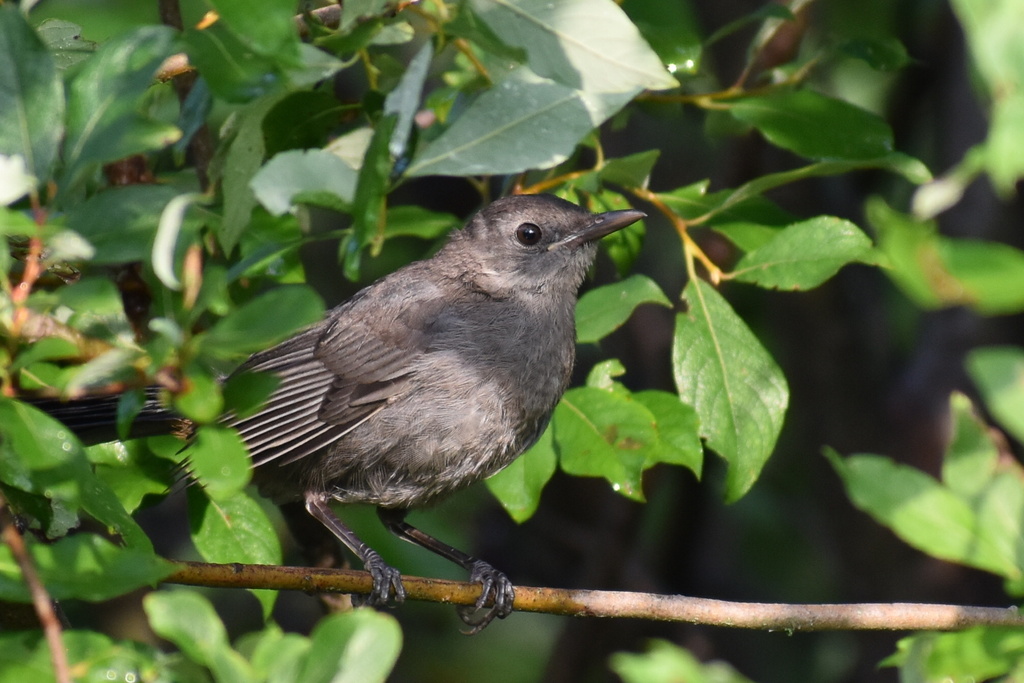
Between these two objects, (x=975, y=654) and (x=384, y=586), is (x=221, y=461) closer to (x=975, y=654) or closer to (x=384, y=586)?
(x=975, y=654)

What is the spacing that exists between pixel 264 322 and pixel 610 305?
70.4 inches

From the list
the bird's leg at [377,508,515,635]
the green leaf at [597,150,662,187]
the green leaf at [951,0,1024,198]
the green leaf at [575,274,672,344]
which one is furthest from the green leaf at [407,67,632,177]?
the bird's leg at [377,508,515,635]

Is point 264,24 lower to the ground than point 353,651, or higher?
higher

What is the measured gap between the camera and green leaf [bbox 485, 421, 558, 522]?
332 cm

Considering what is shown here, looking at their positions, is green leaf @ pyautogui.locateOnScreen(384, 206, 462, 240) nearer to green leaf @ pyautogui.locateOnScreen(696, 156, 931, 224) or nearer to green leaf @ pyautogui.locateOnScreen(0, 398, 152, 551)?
green leaf @ pyautogui.locateOnScreen(696, 156, 931, 224)

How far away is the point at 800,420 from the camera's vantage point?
6652 mm

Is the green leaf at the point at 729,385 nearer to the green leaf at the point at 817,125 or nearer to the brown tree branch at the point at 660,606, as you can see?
the brown tree branch at the point at 660,606

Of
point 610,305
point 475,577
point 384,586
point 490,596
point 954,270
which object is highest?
point 954,270

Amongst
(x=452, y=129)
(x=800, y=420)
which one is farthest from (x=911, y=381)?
(x=452, y=129)

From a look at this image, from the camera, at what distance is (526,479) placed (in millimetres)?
3361

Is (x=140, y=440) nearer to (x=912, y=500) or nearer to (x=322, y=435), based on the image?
(x=322, y=435)

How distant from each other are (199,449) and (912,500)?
109 cm

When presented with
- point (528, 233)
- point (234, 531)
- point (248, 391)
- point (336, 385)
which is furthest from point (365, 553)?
point (248, 391)

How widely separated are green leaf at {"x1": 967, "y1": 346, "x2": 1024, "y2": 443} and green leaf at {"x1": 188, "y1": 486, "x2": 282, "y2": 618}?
2379 millimetres
